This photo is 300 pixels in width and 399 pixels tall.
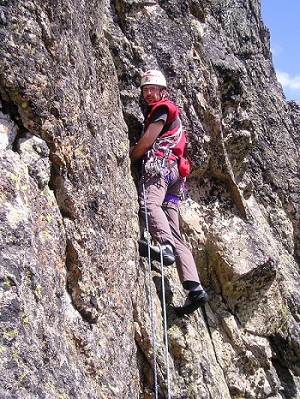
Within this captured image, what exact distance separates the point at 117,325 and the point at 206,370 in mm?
2392

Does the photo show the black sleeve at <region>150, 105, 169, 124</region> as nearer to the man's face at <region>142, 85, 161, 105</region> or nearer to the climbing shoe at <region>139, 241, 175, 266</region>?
the man's face at <region>142, 85, 161, 105</region>

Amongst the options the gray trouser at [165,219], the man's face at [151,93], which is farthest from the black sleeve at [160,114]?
the gray trouser at [165,219]

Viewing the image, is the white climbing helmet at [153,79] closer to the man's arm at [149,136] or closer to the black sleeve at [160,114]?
the black sleeve at [160,114]

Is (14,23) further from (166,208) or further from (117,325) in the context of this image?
(166,208)

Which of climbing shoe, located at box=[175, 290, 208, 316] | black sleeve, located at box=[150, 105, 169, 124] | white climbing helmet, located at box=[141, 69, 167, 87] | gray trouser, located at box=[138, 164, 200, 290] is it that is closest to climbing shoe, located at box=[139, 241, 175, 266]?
gray trouser, located at box=[138, 164, 200, 290]

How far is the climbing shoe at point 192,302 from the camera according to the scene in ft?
24.9

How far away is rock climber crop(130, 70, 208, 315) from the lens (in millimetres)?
7516

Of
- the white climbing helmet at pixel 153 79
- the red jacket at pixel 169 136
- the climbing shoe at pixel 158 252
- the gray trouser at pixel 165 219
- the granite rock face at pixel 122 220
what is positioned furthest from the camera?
the white climbing helmet at pixel 153 79

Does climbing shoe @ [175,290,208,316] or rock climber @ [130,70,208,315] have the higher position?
rock climber @ [130,70,208,315]

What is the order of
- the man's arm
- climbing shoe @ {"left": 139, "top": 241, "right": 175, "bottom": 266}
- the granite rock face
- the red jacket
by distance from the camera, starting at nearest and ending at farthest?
the granite rock face
climbing shoe @ {"left": 139, "top": 241, "right": 175, "bottom": 266}
the man's arm
the red jacket

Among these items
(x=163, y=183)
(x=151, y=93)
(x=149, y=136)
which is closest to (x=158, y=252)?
(x=163, y=183)

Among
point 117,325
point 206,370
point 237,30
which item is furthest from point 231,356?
point 237,30

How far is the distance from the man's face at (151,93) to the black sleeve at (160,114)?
0.47m

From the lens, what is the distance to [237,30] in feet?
49.1
